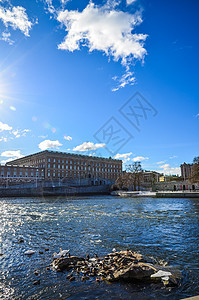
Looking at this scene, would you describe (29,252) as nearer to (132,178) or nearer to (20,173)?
(132,178)

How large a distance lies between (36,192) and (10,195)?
9017mm

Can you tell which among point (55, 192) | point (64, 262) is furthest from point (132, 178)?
point (64, 262)

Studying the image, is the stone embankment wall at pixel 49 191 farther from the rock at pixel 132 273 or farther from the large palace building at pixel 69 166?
the rock at pixel 132 273

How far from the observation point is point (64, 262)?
8.07 m

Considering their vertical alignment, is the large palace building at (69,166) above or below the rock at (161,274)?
above

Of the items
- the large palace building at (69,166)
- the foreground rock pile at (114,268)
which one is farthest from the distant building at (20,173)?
the foreground rock pile at (114,268)

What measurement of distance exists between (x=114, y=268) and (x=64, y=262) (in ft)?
6.52

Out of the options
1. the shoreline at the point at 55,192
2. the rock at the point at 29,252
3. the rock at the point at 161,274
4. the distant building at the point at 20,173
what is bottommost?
the shoreline at the point at 55,192

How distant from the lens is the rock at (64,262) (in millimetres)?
7855

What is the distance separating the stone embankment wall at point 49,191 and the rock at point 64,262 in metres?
74.5

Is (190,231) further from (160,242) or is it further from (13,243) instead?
(13,243)

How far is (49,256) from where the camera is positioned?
9.38m

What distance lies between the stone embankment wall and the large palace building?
1596 cm

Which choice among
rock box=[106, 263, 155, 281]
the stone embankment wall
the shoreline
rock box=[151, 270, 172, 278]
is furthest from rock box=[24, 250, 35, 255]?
the stone embankment wall
